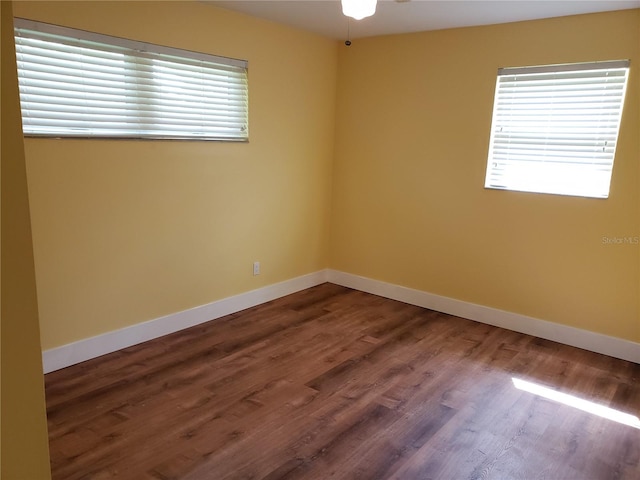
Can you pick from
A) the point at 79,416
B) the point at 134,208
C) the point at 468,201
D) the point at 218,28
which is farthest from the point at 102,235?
the point at 468,201

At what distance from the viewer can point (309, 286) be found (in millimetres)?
4750

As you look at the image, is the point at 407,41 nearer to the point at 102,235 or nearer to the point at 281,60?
the point at 281,60

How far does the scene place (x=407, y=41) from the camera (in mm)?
4012

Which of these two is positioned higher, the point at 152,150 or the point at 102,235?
the point at 152,150

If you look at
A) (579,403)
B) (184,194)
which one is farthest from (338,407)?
(184,194)

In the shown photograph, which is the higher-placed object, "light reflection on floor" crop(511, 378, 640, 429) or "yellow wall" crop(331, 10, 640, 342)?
"yellow wall" crop(331, 10, 640, 342)

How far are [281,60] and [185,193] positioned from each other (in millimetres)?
1458

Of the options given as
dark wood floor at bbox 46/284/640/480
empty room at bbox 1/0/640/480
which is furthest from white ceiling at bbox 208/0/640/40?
dark wood floor at bbox 46/284/640/480

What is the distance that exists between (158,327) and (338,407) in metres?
1.57

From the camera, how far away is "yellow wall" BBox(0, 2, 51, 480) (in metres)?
1.03

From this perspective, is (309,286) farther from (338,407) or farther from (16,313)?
(16,313)

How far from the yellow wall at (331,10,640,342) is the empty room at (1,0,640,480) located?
18mm

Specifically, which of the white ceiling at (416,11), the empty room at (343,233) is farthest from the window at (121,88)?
the white ceiling at (416,11)

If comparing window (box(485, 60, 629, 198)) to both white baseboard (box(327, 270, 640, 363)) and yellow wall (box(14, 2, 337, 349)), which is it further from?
yellow wall (box(14, 2, 337, 349))
